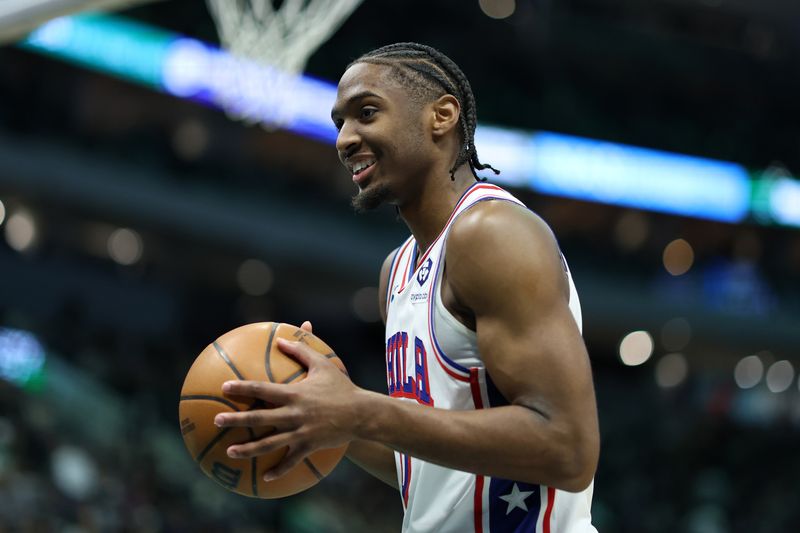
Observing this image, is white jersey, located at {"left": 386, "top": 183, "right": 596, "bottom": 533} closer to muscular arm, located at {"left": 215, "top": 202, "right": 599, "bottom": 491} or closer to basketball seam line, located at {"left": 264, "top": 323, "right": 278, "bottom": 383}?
muscular arm, located at {"left": 215, "top": 202, "right": 599, "bottom": 491}

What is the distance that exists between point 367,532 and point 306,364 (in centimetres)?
1142

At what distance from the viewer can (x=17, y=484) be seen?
10.2 m

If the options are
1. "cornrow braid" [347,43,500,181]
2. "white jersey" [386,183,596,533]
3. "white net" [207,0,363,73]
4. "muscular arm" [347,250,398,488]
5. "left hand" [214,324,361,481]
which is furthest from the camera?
"white net" [207,0,363,73]

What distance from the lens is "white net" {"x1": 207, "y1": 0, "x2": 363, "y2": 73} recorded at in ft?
32.0

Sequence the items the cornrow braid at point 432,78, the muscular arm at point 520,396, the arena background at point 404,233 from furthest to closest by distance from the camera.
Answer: the arena background at point 404,233 < the cornrow braid at point 432,78 < the muscular arm at point 520,396

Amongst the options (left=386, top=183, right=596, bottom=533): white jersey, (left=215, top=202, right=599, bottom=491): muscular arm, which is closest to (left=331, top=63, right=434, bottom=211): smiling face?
(left=386, top=183, right=596, bottom=533): white jersey

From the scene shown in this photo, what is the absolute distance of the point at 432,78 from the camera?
2.84 m

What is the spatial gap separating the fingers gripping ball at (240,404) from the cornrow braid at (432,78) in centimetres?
75

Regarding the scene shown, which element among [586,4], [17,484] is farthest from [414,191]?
[586,4]

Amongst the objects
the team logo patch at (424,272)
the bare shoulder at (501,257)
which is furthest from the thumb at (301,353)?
the team logo patch at (424,272)

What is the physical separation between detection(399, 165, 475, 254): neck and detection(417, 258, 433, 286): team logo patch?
0.39ft

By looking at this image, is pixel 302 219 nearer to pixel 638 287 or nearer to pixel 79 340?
pixel 79 340

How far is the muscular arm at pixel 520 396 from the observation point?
2186 mm

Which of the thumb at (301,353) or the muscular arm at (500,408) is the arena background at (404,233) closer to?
the thumb at (301,353)
